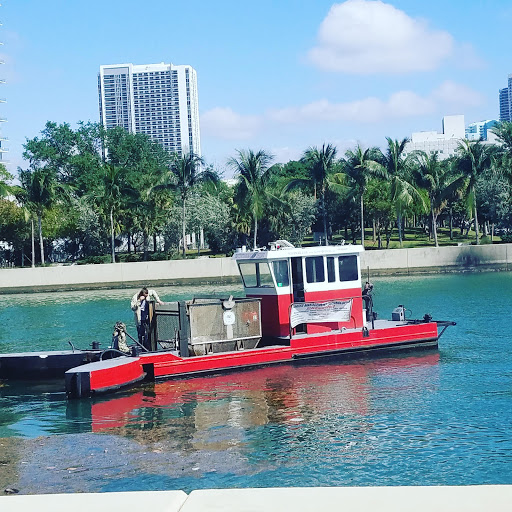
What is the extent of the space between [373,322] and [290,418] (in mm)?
9389

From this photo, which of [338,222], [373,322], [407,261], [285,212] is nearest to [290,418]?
[373,322]

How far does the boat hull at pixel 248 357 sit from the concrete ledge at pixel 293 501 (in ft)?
46.6

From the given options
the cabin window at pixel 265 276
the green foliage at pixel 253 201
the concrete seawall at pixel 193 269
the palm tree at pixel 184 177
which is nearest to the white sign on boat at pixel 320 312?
the cabin window at pixel 265 276

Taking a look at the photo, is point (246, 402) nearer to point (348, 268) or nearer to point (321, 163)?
point (348, 268)

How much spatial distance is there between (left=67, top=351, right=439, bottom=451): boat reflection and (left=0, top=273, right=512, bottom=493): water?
1.3 inches

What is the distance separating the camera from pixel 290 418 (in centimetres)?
1736

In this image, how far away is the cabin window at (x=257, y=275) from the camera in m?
24.4

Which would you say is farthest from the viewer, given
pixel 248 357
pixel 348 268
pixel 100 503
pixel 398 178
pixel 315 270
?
pixel 398 178

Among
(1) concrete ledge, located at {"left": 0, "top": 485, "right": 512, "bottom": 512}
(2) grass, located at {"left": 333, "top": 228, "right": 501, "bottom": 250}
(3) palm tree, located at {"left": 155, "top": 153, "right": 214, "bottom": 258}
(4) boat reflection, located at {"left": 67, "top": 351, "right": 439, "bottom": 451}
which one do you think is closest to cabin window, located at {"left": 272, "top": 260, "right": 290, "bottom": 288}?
(4) boat reflection, located at {"left": 67, "top": 351, "right": 439, "bottom": 451}

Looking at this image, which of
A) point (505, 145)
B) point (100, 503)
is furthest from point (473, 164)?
point (100, 503)

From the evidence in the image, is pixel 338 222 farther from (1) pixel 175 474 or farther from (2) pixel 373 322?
(1) pixel 175 474

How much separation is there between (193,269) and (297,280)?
140 feet

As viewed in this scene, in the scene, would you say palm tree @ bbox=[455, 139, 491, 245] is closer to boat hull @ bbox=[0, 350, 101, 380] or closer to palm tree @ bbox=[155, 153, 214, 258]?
palm tree @ bbox=[155, 153, 214, 258]

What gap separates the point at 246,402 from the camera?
1927 centimetres
